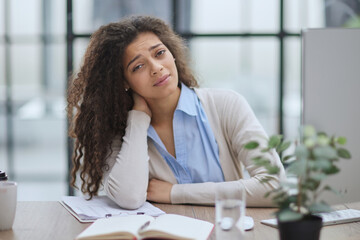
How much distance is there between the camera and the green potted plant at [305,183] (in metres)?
1.11

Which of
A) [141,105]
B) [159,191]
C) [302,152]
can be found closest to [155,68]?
[141,105]

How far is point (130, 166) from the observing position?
1.95 meters

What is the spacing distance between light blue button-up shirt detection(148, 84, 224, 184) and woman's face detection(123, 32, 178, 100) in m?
0.12

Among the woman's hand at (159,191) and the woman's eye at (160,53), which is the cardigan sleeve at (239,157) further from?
the woman's eye at (160,53)

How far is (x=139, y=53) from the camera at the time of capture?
2.12 meters

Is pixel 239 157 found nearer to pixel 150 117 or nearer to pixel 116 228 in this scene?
pixel 150 117

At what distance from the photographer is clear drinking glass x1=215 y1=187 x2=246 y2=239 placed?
1.27 meters

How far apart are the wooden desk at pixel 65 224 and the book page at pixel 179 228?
0.15 feet

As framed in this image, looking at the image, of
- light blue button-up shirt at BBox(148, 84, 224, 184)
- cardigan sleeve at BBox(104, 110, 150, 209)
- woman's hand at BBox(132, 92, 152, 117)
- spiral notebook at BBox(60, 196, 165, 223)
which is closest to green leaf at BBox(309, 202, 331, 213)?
spiral notebook at BBox(60, 196, 165, 223)

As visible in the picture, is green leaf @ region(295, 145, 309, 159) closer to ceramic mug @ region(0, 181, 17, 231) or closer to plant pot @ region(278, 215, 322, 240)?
plant pot @ region(278, 215, 322, 240)

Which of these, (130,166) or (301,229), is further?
(130,166)

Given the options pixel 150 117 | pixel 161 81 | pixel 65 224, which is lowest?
pixel 65 224

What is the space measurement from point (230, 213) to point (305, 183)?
0.22 m

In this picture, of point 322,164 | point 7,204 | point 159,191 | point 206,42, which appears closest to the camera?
point 322,164
